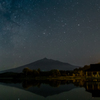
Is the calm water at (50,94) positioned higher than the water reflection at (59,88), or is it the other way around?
the water reflection at (59,88)

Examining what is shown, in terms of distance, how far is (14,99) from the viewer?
1388cm

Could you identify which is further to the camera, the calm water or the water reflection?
the water reflection

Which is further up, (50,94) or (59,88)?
(59,88)

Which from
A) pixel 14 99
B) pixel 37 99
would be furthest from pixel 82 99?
pixel 14 99

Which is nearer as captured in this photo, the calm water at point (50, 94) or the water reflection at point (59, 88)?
the calm water at point (50, 94)

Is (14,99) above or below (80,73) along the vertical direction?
below

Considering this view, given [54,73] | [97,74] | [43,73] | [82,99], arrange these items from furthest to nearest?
[43,73] < [54,73] < [97,74] < [82,99]

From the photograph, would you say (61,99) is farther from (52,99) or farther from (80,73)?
(80,73)

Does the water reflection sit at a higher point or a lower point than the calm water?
higher

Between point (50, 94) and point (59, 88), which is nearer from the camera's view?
point (50, 94)

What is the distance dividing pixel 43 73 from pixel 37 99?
28.4m

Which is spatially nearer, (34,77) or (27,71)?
(34,77)

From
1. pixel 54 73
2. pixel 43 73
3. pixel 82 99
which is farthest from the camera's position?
pixel 43 73

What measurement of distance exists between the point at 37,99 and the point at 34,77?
2649 cm
